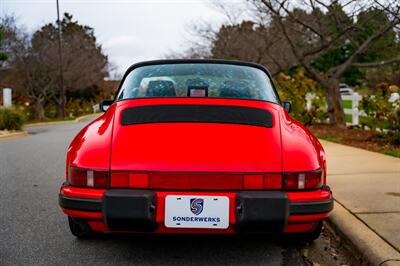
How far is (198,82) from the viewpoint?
12.9 feet

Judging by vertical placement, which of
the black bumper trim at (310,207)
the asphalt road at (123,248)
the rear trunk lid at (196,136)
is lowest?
the asphalt road at (123,248)

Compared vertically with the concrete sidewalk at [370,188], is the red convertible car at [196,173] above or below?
above

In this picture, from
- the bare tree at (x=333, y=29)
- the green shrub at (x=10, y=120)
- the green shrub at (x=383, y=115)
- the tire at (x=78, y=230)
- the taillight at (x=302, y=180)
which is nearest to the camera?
the taillight at (x=302, y=180)

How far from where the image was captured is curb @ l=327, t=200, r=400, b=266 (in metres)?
3.03

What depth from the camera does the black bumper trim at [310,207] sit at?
2863mm

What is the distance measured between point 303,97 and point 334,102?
961 mm

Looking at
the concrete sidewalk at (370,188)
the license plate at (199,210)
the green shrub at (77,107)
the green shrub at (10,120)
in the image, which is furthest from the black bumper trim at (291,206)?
the green shrub at (77,107)

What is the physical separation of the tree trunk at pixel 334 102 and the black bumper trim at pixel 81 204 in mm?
12016

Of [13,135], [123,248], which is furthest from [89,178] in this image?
[13,135]

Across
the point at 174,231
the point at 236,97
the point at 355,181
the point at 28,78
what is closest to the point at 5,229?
the point at 174,231

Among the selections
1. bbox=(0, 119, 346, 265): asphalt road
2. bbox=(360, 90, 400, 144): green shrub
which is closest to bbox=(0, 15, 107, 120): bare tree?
bbox=(360, 90, 400, 144): green shrub

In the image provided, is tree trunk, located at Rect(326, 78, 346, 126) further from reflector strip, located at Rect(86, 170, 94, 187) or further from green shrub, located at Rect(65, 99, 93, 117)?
green shrub, located at Rect(65, 99, 93, 117)

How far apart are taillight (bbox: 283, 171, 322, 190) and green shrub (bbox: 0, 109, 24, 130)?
17.3 metres

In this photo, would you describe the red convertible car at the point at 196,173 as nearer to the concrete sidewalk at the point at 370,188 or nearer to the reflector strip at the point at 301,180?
the reflector strip at the point at 301,180
